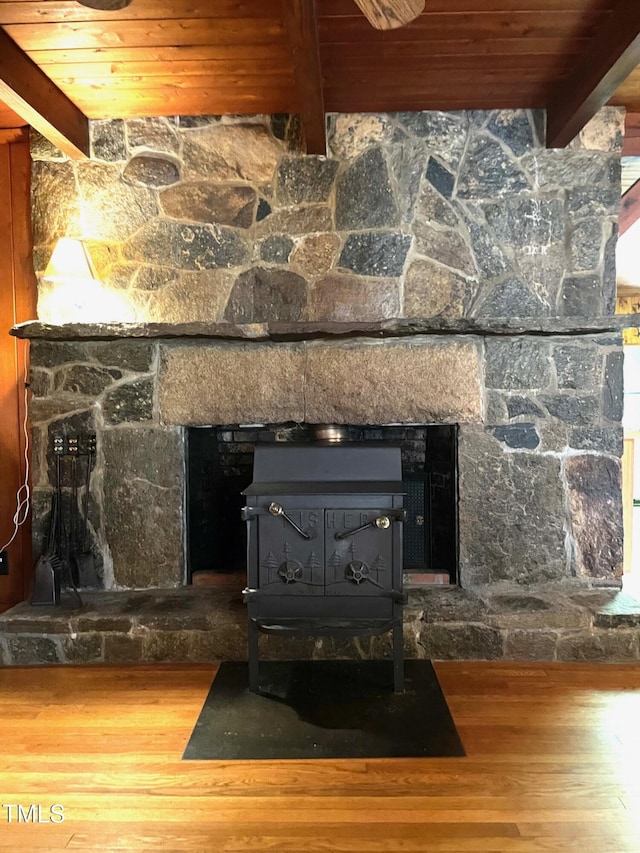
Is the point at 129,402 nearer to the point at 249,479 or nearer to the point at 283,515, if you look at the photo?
the point at 249,479

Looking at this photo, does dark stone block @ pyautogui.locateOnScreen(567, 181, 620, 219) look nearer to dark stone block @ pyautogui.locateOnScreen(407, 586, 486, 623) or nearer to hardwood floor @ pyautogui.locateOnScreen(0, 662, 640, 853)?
dark stone block @ pyautogui.locateOnScreen(407, 586, 486, 623)

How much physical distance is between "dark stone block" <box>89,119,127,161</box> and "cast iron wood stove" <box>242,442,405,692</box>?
175cm

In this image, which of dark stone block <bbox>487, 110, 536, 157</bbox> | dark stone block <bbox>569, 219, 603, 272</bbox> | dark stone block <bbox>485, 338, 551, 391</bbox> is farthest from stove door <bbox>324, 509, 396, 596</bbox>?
dark stone block <bbox>487, 110, 536, 157</bbox>

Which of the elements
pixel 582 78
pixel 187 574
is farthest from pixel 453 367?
pixel 187 574

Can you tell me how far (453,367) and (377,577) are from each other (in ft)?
3.33

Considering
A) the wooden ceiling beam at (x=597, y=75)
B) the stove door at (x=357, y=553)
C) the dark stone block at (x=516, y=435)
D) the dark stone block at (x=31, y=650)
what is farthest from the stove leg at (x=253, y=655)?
the wooden ceiling beam at (x=597, y=75)

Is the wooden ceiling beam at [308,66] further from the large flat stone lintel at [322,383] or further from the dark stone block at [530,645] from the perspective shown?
the dark stone block at [530,645]

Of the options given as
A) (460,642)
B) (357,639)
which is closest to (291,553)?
(357,639)

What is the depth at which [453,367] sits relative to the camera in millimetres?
2523

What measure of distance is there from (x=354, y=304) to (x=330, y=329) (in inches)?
9.8

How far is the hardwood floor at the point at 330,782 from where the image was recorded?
1.42 m

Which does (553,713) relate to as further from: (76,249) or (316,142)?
(76,249)

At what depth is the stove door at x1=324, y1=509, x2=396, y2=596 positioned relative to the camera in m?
2.04

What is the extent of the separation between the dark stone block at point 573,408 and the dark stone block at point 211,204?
1585 millimetres
